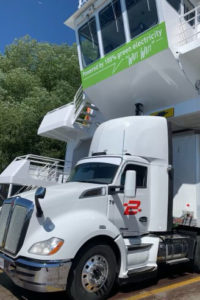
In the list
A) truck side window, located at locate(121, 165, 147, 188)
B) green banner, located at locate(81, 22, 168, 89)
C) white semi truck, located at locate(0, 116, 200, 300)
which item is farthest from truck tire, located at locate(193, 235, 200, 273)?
green banner, located at locate(81, 22, 168, 89)

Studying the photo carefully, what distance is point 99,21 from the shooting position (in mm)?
10141

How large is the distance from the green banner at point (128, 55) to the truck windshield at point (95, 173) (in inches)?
157

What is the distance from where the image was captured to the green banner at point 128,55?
A: 8.16 metres

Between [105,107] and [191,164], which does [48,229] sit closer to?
[191,164]

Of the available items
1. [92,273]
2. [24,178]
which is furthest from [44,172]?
[92,273]

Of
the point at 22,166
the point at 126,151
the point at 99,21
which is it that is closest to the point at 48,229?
the point at 126,151

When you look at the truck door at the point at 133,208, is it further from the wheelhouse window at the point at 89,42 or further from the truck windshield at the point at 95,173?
the wheelhouse window at the point at 89,42

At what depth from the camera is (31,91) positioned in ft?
83.7

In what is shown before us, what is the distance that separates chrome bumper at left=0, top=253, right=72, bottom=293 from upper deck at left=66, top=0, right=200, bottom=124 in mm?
5791

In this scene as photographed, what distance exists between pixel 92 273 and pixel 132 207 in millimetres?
1601

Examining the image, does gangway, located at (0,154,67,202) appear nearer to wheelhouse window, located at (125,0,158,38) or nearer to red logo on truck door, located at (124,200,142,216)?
wheelhouse window, located at (125,0,158,38)

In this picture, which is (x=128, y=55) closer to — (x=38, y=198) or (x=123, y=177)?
(x=123, y=177)

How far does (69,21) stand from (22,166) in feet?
24.9

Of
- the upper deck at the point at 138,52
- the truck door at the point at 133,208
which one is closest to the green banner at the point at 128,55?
the upper deck at the point at 138,52
